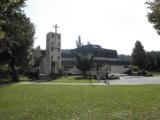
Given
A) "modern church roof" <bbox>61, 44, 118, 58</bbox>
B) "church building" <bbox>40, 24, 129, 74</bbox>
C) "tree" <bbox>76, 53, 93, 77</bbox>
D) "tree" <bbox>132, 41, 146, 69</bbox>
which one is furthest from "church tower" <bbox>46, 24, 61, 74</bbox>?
"tree" <bbox>132, 41, 146, 69</bbox>

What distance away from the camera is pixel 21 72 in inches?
2837

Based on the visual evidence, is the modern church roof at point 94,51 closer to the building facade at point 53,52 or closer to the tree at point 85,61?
the building facade at point 53,52

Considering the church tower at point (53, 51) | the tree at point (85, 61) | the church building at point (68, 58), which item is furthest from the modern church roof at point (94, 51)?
the tree at point (85, 61)

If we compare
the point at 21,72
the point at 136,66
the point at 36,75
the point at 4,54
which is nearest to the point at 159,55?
the point at 136,66

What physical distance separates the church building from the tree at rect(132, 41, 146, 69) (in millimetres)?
7647

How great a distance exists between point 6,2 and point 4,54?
44.4 meters

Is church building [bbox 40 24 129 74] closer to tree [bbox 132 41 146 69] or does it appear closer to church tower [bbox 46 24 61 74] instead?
church tower [bbox 46 24 61 74]

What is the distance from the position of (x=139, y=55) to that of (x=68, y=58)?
20906mm

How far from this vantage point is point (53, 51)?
7544cm

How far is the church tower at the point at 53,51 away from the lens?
74.7 meters

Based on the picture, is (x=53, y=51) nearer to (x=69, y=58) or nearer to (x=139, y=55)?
(x=69, y=58)

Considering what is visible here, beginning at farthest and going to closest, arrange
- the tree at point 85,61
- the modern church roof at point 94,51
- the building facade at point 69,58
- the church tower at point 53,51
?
the modern church roof at point 94,51 → the building facade at point 69,58 → the church tower at point 53,51 → the tree at point 85,61

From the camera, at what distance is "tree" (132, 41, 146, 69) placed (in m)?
84.0

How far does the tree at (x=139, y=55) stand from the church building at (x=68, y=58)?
765 cm
